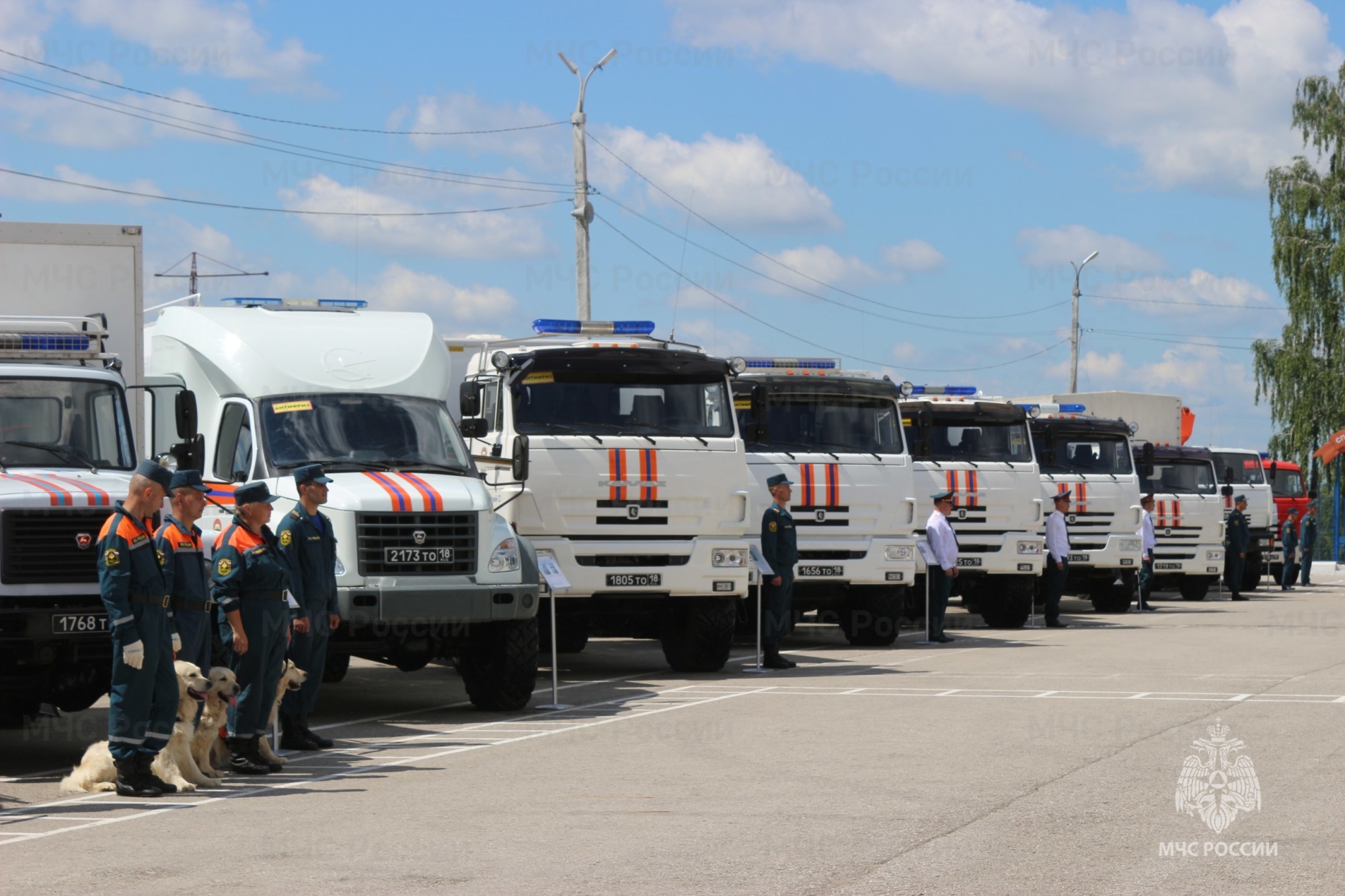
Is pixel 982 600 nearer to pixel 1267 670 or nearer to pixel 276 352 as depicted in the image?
pixel 1267 670

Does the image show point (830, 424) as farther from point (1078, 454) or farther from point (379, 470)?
point (1078, 454)

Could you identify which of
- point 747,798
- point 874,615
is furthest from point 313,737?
point 874,615

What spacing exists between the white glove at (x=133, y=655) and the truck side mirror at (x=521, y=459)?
567 centimetres

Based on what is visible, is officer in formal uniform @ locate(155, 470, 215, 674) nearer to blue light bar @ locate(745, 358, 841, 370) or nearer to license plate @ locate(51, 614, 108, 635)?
license plate @ locate(51, 614, 108, 635)

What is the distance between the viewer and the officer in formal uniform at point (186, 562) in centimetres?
1014

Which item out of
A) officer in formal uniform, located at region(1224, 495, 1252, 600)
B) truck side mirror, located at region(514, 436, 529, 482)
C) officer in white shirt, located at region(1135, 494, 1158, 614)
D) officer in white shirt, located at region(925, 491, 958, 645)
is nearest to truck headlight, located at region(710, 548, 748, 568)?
truck side mirror, located at region(514, 436, 529, 482)

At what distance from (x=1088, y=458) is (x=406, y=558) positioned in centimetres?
1581

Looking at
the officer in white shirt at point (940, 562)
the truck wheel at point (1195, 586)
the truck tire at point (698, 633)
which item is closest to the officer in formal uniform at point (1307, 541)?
the truck wheel at point (1195, 586)

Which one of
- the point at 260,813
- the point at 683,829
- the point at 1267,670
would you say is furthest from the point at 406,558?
the point at 1267,670

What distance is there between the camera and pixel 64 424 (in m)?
12.4

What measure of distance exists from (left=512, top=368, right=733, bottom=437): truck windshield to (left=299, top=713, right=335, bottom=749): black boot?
15.6ft

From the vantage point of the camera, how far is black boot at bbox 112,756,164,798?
9.85 meters

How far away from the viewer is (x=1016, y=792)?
9.41 meters

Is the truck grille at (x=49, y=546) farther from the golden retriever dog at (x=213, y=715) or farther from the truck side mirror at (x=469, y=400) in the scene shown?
the truck side mirror at (x=469, y=400)
